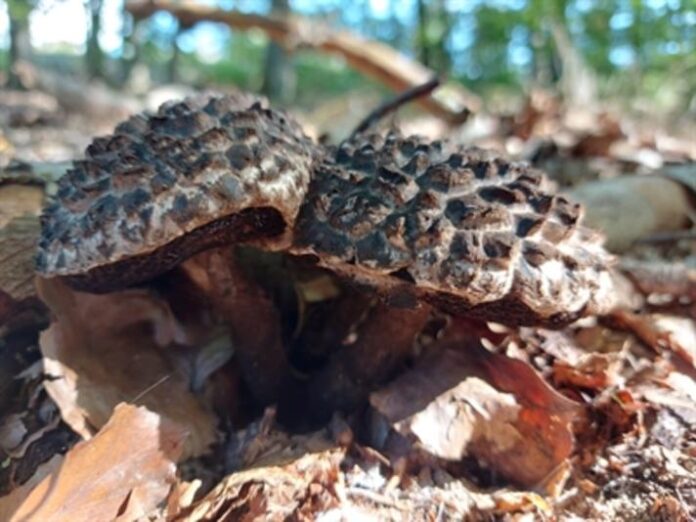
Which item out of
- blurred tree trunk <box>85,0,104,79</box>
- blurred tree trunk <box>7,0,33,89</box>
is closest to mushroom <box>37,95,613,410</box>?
blurred tree trunk <box>7,0,33,89</box>

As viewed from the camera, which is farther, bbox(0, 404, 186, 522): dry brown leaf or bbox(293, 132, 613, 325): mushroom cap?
bbox(293, 132, 613, 325): mushroom cap

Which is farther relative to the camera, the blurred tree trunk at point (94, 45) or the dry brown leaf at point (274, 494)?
the blurred tree trunk at point (94, 45)

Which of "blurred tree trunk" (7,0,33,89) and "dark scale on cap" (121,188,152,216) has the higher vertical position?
"dark scale on cap" (121,188,152,216)

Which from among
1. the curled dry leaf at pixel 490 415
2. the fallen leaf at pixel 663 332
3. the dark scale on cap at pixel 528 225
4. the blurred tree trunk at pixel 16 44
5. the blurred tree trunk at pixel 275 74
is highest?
the dark scale on cap at pixel 528 225

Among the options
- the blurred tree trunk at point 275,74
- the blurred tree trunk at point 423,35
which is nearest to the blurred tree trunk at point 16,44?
the blurred tree trunk at point 423,35

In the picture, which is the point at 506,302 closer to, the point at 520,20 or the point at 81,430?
the point at 81,430

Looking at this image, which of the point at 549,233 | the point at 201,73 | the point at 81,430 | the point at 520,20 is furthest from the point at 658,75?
the point at 201,73

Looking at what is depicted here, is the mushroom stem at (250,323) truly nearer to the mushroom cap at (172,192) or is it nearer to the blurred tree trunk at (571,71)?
the mushroom cap at (172,192)

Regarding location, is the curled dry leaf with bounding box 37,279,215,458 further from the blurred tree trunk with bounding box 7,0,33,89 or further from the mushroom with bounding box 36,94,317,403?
the blurred tree trunk with bounding box 7,0,33,89
